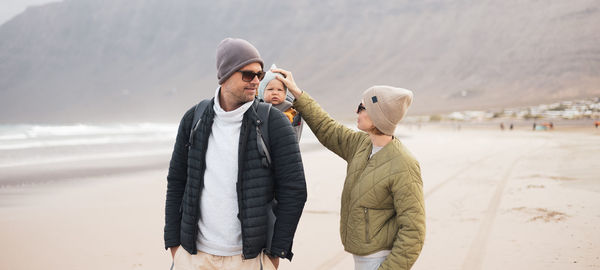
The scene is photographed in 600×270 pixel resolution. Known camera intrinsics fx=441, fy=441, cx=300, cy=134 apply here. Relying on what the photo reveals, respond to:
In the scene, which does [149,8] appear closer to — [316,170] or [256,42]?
[256,42]

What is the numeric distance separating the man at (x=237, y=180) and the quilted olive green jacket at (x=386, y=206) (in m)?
0.32

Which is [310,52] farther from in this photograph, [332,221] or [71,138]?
[332,221]

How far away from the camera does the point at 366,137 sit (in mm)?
2607

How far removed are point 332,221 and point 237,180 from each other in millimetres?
4575

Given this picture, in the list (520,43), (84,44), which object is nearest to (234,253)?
(520,43)

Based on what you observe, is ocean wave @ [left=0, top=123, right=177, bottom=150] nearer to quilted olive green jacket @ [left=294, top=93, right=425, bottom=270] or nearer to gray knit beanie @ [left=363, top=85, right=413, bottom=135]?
quilted olive green jacket @ [left=294, top=93, right=425, bottom=270]

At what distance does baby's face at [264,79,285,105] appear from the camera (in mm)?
2594

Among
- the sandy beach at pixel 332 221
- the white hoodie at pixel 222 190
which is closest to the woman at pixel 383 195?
the white hoodie at pixel 222 190

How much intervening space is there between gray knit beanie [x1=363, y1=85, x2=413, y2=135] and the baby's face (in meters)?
0.58

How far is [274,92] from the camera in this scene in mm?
2602

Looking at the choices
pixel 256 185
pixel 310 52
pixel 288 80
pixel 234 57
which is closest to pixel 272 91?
pixel 288 80

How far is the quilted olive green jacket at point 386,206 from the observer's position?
2143 mm

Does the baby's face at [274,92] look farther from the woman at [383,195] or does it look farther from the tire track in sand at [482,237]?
the tire track in sand at [482,237]

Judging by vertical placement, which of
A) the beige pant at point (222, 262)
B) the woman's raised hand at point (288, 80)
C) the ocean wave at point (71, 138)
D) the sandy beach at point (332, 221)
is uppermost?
the woman's raised hand at point (288, 80)
